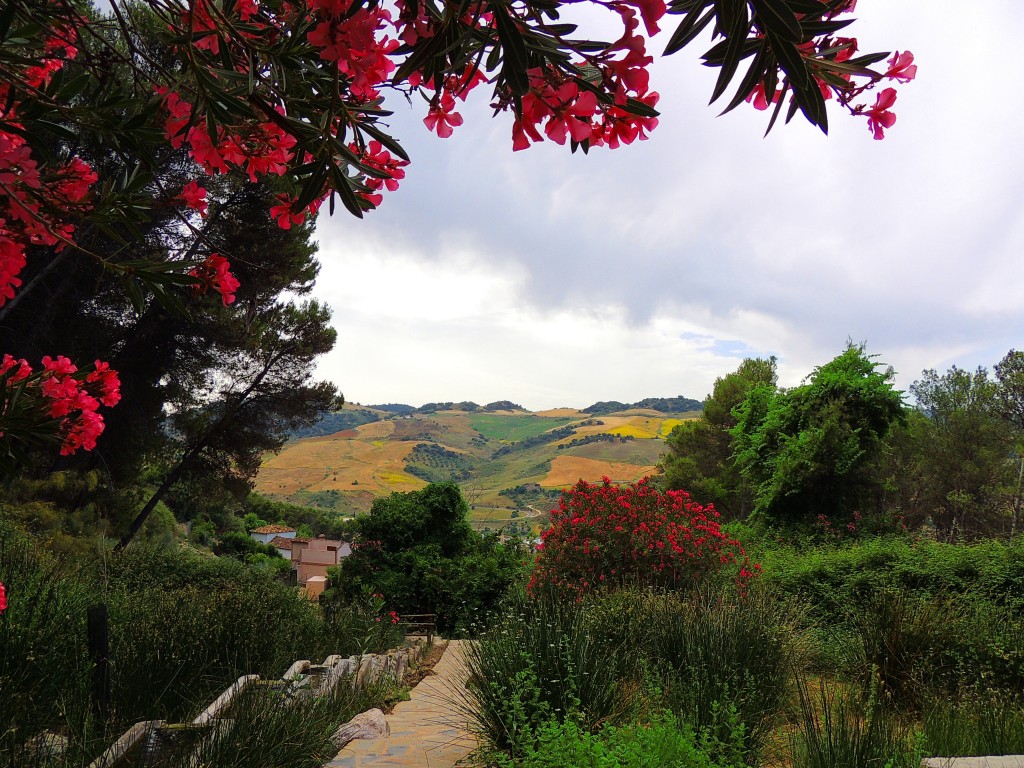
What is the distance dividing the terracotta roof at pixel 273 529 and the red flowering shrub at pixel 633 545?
32.7m

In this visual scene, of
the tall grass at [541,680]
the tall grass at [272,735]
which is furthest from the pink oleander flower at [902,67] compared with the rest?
the tall grass at [272,735]

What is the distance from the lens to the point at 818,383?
14203 mm

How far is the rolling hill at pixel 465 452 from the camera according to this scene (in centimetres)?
5450

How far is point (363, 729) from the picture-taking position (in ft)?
12.5

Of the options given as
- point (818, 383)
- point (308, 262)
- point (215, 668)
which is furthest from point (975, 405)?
point (215, 668)

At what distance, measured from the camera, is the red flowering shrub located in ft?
24.6

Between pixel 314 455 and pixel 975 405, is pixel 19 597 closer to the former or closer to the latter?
pixel 975 405

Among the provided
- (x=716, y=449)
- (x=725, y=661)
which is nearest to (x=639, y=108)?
(x=725, y=661)

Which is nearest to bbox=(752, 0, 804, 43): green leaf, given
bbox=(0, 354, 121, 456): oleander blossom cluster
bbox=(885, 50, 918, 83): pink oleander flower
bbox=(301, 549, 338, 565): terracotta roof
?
bbox=(885, 50, 918, 83): pink oleander flower

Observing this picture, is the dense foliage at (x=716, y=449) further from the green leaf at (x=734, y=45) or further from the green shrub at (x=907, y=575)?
the green leaf at (x=734, y=45)

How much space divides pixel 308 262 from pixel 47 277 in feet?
17.0

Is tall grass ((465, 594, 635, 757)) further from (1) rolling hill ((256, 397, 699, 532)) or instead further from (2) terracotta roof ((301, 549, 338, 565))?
(1) rolling hill ((256, 397, 699, 532))

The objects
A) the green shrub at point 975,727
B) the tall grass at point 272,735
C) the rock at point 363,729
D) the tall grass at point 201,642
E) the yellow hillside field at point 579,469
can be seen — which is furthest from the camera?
the yellow hillside field at point 579,469

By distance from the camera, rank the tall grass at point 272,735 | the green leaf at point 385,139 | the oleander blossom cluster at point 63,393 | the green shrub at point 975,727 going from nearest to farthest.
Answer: the green leaf at point 385,139
the oleander blossom cluster at point 63,393
the tall grass at point 272,735
the green shrub at point 975,727
